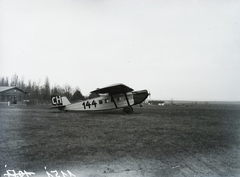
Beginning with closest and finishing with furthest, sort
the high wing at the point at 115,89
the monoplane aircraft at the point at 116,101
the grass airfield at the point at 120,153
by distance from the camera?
the grass airfield at the point at 120,153
the high wing at the point at 115,89
the monoplane aircraft at the point at 116,101

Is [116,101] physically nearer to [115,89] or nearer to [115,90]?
[115,90]

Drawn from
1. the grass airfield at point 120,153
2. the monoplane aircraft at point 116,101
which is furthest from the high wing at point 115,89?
the grass airfield at point 120,153

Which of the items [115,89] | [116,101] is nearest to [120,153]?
[115,89]

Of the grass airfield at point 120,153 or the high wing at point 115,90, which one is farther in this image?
the high wing at point 115,90

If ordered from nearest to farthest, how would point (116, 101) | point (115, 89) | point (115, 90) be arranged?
point (115, 89) → point (115, 90) → point (116, 101)

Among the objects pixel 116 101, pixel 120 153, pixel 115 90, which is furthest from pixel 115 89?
pixel 120 153

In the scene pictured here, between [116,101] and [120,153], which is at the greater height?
[116,101]

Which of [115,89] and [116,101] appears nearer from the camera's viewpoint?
[115,89]

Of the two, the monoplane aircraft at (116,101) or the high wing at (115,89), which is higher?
the high wing at (115,89)

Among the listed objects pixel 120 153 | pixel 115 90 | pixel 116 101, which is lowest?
pixel 120 153

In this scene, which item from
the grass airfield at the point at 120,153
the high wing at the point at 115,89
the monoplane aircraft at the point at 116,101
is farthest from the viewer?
the monoplane aircraft at the point at 116,101

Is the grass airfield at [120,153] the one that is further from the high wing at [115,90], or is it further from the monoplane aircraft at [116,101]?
→ the monoplane aircraft at [116,101]

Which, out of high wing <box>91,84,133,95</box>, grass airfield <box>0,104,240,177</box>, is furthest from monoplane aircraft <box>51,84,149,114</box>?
grass airfield <box>0,104,240,177</box>

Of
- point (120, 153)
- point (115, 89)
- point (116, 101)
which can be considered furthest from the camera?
point (116, 101)
